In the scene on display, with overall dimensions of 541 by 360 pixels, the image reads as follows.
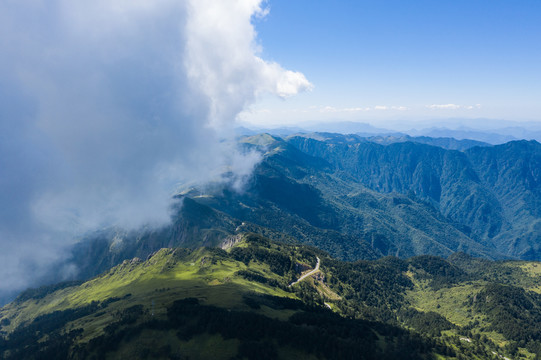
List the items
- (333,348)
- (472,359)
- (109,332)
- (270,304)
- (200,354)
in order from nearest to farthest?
(200,354), (333,348), (109,332), (472,359), (270,304)

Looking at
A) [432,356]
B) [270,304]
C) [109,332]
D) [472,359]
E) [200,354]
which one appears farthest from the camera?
[270,304]

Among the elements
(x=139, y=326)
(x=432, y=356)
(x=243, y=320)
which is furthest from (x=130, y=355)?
(x=432, y=356)

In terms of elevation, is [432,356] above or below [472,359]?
above

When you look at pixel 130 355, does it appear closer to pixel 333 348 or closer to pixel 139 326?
pixel 139 326

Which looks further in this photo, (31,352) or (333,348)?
(31,352)

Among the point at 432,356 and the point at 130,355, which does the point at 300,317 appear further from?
the point at 130,355

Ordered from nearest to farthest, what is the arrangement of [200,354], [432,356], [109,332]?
[200,354] < [109,332] < [432,356]

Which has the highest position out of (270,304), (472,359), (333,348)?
(333,348)

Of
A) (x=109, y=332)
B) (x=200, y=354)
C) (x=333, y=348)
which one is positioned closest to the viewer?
(x=200, y=354)

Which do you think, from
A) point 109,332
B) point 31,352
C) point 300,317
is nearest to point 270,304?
point 300,317
